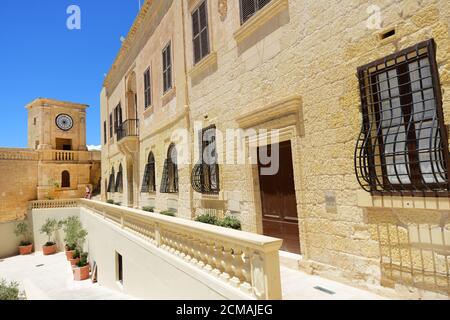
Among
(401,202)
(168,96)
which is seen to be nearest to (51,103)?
(168,96)

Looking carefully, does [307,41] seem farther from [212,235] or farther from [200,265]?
[200,265]

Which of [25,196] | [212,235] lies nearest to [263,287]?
[212,235]

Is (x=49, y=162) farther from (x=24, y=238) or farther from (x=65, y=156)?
(x=24, y=238)

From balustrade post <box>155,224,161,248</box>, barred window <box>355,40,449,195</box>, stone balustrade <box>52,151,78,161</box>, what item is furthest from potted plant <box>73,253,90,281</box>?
stone balustrade <box>52,151,78,161</box>

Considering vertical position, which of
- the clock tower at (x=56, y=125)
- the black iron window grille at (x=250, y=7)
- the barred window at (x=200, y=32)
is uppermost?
the clock tower at (x=56, y=125)

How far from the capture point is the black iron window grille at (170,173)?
31.8 feet

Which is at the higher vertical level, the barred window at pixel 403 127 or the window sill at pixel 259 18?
the window sill at pixel 259 18

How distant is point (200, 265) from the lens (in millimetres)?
3711

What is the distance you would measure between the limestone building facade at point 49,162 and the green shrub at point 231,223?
2284 centimetres

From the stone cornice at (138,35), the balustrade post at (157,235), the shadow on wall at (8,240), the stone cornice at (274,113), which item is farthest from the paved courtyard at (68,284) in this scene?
the stone cornice at (138,35)

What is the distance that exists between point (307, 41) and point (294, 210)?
3.17 meters

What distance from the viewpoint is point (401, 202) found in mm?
3486

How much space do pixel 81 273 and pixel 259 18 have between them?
12.8 m

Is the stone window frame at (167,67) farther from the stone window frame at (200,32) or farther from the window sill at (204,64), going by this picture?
the window sill at (204,64)
